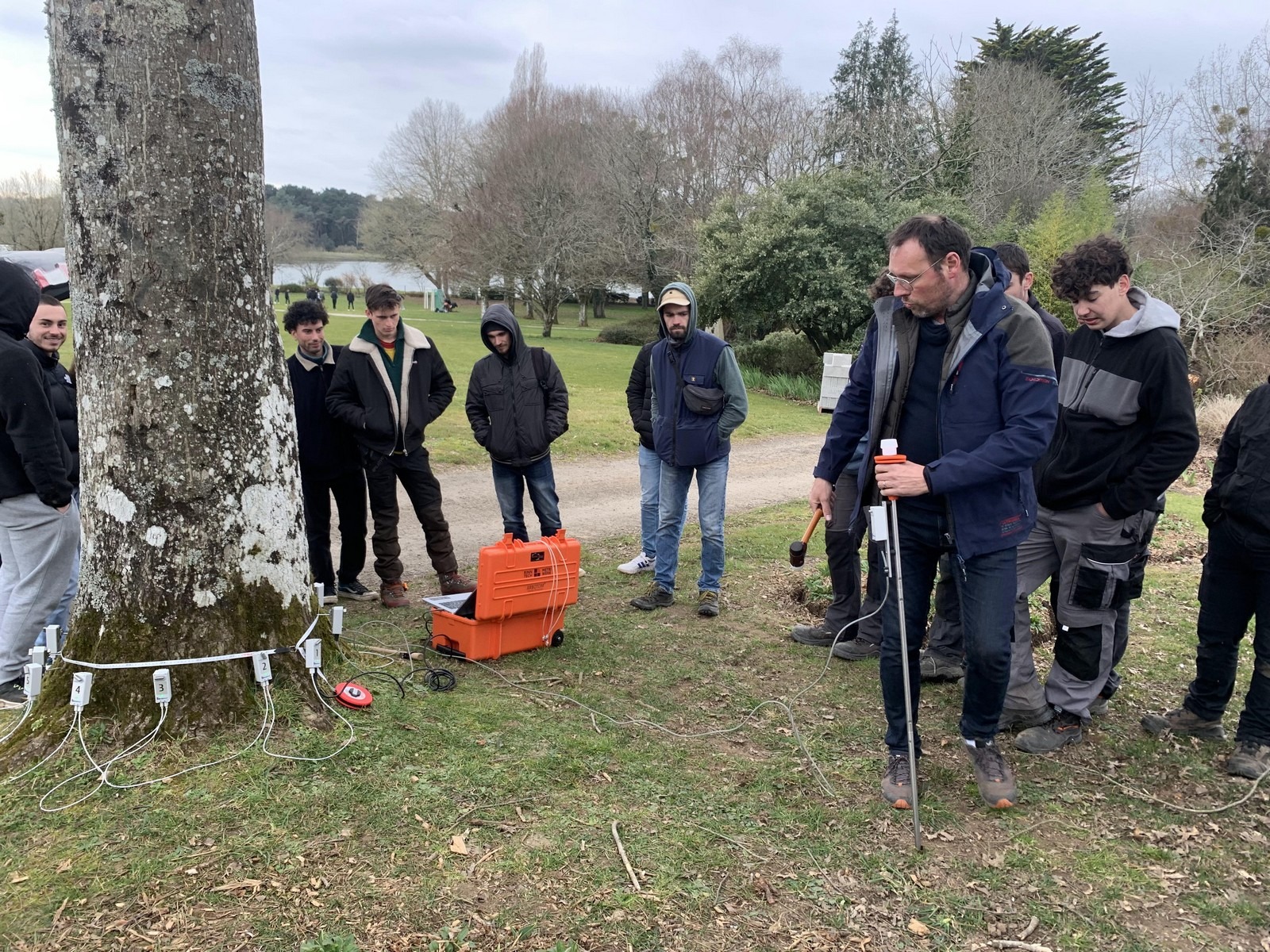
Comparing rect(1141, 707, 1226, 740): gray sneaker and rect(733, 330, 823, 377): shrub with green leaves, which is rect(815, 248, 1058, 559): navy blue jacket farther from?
rect(733, 330, 823, 377): shrub with green leaves

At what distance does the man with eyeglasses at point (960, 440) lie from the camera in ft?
11.3

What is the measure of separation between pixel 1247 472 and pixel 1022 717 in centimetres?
162

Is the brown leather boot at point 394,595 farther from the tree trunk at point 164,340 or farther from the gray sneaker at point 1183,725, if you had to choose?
the gray sneaker at point 1183,725

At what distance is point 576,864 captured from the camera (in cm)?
308

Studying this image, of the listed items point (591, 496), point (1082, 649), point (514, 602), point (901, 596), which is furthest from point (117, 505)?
point (591, 496)

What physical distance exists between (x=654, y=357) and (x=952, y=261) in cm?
323

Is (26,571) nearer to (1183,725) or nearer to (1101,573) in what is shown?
(1101,573)

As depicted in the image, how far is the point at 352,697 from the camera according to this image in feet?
12.8

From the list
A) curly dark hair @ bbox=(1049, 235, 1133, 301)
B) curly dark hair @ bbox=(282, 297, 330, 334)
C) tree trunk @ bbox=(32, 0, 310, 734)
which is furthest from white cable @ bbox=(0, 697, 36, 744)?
curly dark hair @ bbox=(1049, 235, 1133, 301)

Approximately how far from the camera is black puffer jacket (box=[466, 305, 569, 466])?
6.41m

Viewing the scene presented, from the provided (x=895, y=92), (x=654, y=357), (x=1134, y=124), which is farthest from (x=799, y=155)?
(x=654, y=357)

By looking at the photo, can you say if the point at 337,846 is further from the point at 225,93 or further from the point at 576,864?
the point at 225,93

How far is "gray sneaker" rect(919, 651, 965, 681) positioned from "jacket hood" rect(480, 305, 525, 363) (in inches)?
140

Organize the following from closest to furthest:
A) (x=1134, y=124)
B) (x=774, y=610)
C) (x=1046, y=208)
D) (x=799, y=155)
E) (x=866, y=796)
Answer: (x=866, y=796) < (x=774, y=610) < (x=1046, y=208) < (x=1134, y=124) < (x=799, y=155)
